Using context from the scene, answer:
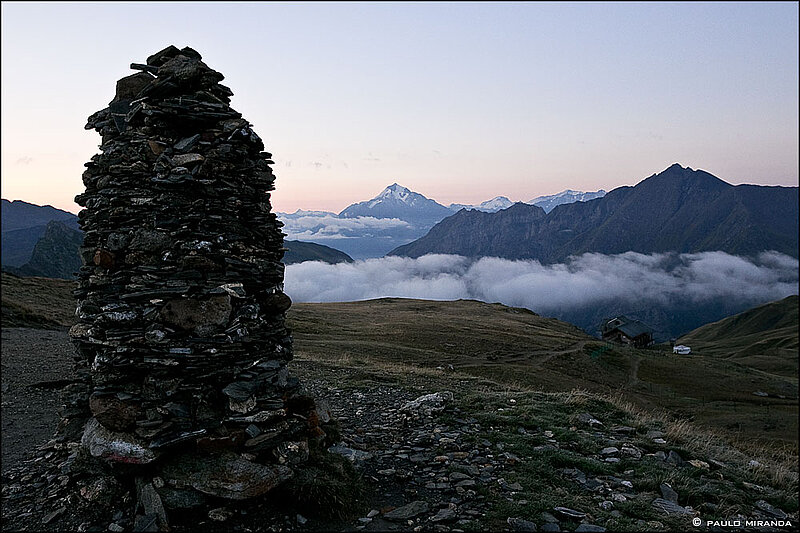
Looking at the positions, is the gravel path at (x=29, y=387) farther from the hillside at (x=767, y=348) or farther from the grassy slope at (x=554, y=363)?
the hillside at (x=767, y=348)

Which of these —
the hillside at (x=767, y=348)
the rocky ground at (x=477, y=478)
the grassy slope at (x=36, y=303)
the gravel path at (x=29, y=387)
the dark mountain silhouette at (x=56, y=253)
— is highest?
the dark mountain silhouette at (x=56, y=253)

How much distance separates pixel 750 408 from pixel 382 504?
55.2 meters

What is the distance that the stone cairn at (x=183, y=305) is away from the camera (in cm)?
870

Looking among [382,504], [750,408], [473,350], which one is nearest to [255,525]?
[382,504]

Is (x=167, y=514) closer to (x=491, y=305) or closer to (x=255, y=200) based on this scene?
(x=255, y=200)

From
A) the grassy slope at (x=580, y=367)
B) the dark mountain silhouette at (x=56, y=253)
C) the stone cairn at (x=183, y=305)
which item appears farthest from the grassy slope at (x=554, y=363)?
the dark mountain silhouette at (x=56, y=253)

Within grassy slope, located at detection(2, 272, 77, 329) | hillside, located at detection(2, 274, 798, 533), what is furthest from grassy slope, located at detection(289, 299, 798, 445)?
grassy slope, located at detection(2, 272, 77, 329)

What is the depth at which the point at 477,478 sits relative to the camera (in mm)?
10141

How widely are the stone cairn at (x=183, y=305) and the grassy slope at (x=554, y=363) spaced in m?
18.7

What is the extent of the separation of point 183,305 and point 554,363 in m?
51.1

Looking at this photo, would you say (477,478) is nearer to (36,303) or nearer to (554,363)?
(554,363)

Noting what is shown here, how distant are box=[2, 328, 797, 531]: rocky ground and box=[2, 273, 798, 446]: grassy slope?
577 inches

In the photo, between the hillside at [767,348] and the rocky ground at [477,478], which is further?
the hillside at [767,348]

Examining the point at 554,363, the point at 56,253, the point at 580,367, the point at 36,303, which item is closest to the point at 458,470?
the point at 554,363
